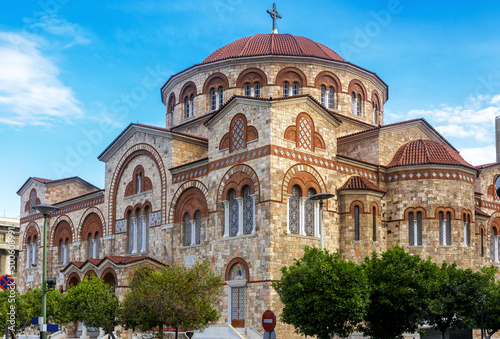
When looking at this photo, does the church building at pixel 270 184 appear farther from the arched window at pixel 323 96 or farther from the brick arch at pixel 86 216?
the arched window at pixel 323 96

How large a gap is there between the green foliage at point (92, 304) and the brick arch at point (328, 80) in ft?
59.1

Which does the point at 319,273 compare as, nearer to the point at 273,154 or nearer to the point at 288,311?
the point at 288,311

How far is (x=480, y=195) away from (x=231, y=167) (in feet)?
58.8

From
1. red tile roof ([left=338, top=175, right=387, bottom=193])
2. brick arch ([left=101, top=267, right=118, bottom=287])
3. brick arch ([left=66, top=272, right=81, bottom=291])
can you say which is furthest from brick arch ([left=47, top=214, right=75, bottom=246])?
red tile roof ([left=338, top=175, right=387, bottom=193])

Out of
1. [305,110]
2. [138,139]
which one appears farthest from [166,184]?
[305,110]

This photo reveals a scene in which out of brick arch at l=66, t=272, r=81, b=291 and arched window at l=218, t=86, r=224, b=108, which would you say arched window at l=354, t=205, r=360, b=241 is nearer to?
arched window at l=218, t=86, r=224, b=108

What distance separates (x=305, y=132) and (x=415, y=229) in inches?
318

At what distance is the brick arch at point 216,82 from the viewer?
133ft

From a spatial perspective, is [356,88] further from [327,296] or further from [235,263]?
[327,296]

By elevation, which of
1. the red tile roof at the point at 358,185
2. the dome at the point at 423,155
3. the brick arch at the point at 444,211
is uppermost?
the dome at the point at 423,155

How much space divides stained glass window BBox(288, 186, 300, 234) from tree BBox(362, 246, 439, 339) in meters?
5.72

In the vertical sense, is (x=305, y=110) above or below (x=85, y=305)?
above

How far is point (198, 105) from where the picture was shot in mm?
41812

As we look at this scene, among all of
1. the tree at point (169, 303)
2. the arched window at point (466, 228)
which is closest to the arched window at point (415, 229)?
the arched window at point (466, 228)
